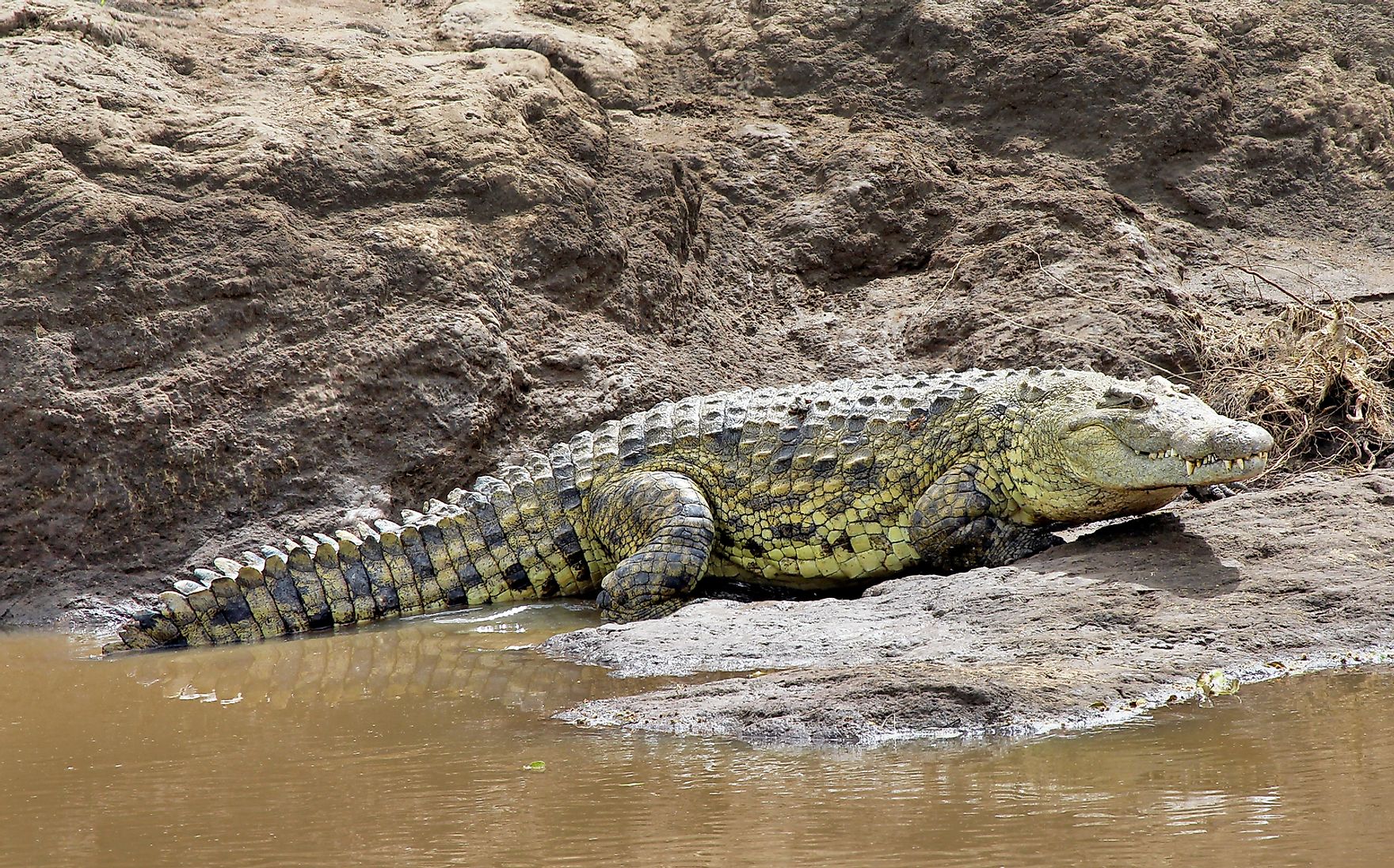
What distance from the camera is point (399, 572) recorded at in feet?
18.3

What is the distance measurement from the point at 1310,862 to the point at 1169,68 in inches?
294

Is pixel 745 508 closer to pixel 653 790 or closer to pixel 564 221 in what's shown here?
pixel 564 221

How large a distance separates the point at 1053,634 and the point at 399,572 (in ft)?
9.72

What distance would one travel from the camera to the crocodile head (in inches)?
183

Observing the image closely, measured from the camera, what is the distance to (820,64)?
899 cm

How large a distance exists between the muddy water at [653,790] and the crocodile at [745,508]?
1423 millimetres

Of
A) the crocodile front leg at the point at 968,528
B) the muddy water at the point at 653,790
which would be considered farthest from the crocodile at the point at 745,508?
the muddy water at the point at 653,790

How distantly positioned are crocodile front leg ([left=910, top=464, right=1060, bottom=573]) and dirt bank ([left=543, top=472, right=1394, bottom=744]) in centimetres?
31

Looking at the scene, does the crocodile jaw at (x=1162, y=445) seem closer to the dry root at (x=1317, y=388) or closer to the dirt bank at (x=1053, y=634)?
the dirt bank at (x=1053, y=634)

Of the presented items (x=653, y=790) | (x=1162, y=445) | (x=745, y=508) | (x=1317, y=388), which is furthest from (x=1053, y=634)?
(x=1317, y=388)

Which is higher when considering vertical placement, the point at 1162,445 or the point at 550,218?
the point at 550,218

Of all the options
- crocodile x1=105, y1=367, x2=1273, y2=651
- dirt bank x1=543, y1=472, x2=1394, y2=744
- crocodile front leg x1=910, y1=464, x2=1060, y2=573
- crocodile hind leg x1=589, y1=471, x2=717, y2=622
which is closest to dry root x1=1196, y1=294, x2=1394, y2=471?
dirt bank x1=543, y1=472, x2=1394, y2=744

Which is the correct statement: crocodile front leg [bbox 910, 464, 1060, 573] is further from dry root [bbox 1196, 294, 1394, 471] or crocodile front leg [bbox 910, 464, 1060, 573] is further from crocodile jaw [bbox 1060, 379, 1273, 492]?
dry root [bbox 1196, 294, 1394, 471]

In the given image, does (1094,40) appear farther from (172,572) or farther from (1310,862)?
(1310,862)
